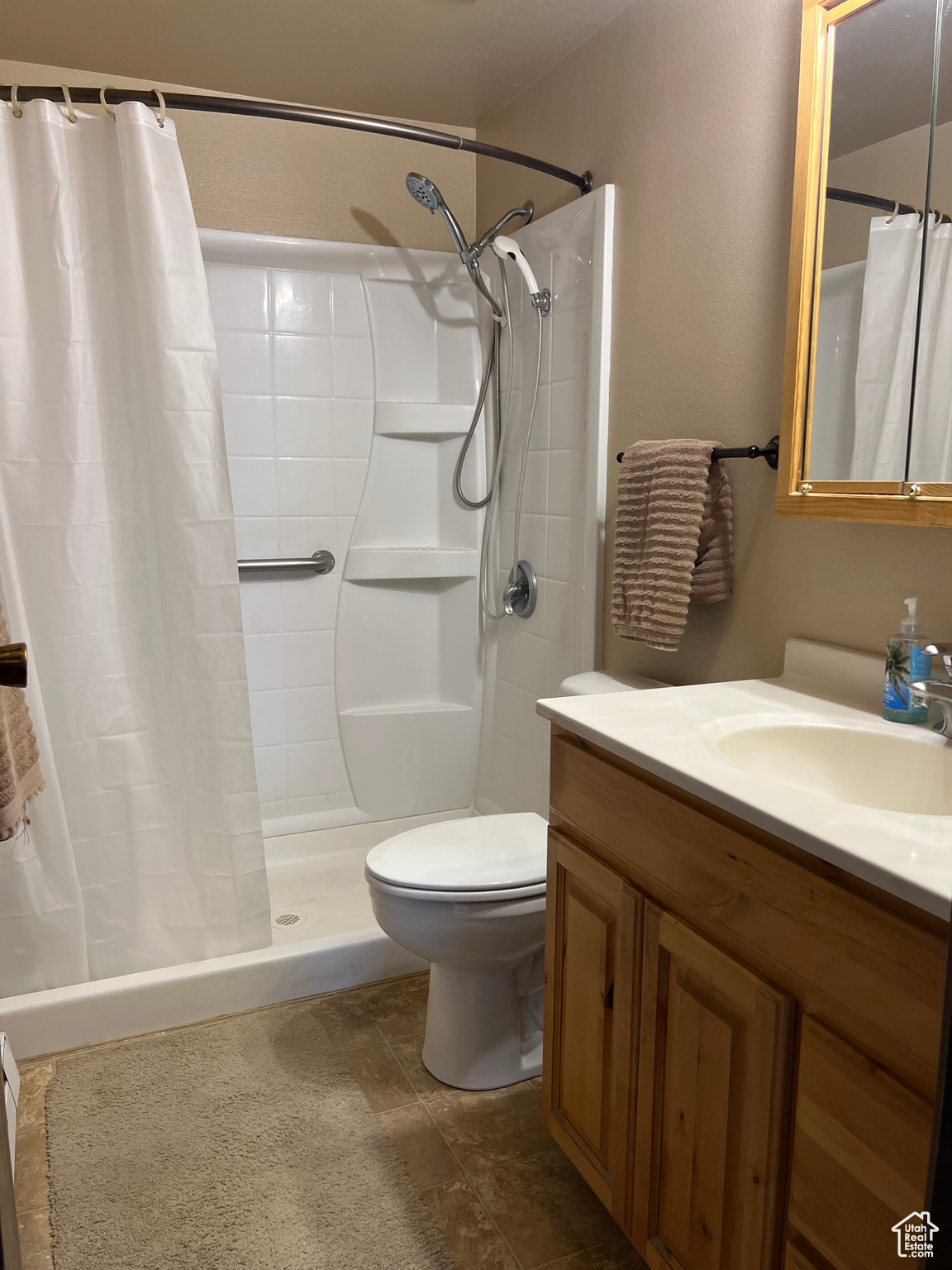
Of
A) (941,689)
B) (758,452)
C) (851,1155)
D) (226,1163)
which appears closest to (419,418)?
(758,452)

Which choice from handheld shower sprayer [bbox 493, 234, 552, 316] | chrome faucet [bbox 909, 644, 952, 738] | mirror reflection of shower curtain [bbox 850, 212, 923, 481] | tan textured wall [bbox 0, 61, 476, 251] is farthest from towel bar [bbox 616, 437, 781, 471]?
tan textured wall [bbox 0, 61, 476, 251]

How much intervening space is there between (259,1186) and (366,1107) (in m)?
0.24

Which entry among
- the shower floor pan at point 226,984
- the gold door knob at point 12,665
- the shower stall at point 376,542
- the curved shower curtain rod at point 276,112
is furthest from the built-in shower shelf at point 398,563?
the gold door knob at point 12,665

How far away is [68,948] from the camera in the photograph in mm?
1862

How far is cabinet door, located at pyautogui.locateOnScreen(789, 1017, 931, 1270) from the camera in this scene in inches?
30.0

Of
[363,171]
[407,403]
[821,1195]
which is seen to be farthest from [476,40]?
[821,1195]

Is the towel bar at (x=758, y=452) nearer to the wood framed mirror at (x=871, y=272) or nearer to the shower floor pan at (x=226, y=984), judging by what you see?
the wood framed mirror at (x=871, y=272)

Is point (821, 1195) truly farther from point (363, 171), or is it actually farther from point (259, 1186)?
point (363, 171)

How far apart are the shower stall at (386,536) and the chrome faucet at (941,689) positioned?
983 mm

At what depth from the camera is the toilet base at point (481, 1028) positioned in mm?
1690

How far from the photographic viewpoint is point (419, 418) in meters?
2.60

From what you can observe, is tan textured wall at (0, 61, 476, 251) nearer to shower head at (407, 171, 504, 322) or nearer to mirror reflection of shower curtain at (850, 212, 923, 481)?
shower head at (407, 171, 504, 322)

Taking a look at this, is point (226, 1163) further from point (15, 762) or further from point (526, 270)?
point (526, 270)

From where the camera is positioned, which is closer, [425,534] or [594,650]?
[594,650]
